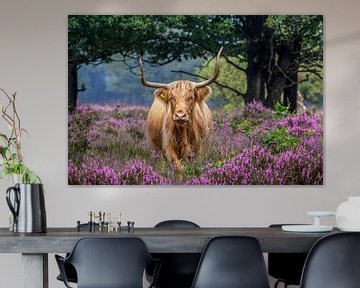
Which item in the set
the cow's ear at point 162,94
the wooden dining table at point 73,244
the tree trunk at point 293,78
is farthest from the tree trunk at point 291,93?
the wooden dining table at point 73,244

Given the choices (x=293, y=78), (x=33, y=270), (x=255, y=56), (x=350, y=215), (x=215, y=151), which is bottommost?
(x=33, y=270)

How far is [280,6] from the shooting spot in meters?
6.54

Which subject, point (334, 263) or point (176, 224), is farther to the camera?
point (176, 224)

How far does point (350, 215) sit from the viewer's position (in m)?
4.46

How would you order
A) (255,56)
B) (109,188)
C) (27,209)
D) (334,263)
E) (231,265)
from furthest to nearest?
1. (255,56)
2. (109,188)
3. (27,209)
4. (231,265)
5. (334,263)

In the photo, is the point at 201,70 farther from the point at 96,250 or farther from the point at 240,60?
the point at 96,250

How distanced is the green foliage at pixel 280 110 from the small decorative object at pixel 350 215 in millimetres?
2090

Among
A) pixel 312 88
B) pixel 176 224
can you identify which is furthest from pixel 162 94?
pixel 176 224

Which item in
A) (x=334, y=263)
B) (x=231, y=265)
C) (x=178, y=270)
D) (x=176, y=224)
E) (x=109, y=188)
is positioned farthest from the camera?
(x=109, y=188)

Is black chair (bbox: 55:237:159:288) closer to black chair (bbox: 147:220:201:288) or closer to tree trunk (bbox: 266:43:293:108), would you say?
black chair (bbox: 147:220:201:288)

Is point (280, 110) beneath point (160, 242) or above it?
above

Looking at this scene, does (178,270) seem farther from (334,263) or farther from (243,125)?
(243,125)

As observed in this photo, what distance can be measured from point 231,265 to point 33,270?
1.00 metres

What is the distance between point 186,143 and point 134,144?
41 cm
